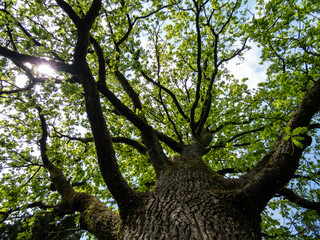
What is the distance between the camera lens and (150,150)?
4266 mm

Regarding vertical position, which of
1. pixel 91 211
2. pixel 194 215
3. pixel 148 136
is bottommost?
pixel 194 215

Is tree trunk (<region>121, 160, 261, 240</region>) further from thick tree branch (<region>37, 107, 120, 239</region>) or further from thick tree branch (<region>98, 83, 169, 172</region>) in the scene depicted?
thick tree branch (<region>98, 83, 169, 172</region>)

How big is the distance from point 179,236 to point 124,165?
6.48 meters

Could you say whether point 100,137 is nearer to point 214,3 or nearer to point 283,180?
point 283,180

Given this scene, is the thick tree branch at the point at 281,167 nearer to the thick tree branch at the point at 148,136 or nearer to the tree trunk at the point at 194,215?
the tree trunk at the point at 194,215

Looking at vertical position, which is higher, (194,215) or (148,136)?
(148,136)

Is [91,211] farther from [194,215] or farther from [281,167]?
[281,167]

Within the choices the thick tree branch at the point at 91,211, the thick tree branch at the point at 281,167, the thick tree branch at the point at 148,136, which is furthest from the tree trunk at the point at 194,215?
the thick tree branch at the point at 148,136

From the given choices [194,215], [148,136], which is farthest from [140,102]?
[194,215]

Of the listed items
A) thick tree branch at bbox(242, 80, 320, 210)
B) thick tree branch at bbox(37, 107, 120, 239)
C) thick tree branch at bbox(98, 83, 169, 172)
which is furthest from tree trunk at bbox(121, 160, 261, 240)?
thick tree branch at bbox(98, 83, 169, 172)

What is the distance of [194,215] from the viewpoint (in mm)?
2135

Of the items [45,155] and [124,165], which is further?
[124,165]

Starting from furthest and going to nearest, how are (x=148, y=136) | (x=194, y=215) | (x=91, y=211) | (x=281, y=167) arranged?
(x=148, y=136) → (x=91, y=211) → (x=281, y=167) → (x=194, y=215)

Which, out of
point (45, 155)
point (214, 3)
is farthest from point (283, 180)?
point (45, 155)
